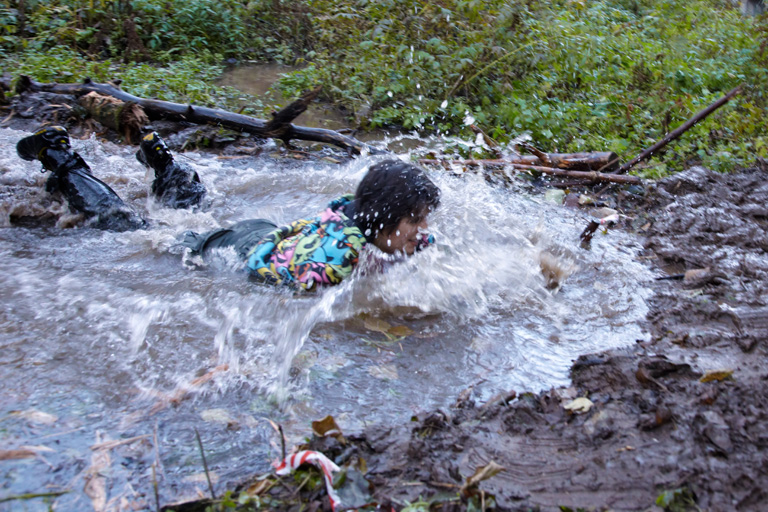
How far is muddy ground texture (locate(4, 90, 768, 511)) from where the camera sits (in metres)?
1.82

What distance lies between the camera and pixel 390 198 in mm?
3275

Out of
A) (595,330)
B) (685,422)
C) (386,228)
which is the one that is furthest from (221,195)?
(685,422)

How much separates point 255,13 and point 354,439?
27.3 feet

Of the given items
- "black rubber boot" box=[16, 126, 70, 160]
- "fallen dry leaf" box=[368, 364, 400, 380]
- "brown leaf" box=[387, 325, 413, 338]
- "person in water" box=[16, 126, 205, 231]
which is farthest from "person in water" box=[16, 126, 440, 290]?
"black rubber boot" box=[16, 126, 70, 160]

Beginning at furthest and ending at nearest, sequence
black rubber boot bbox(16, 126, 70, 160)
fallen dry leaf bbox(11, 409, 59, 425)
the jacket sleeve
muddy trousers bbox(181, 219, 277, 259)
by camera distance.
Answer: black rubber boot bbox(16, 126, 70, 160), muddy trousers bbox(181, 219, 277, 259), the jacket sleeve, fallen dry leaf bbox(11, 409, 59, 425)

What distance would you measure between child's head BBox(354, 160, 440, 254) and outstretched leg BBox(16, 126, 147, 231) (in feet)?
6.19

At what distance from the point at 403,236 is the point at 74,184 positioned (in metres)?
2.45

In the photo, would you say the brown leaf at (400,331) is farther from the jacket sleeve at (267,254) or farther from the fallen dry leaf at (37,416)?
the fallen dry leaf at (37,416)

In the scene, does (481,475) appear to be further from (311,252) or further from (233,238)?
(233,238)

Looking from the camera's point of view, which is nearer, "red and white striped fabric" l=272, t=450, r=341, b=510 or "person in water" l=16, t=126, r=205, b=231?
"red and white striped fabric" l=272, t=450, r=341, b=510

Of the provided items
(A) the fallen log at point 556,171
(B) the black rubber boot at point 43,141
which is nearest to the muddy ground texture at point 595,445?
(A) the fallen log at point 556,171

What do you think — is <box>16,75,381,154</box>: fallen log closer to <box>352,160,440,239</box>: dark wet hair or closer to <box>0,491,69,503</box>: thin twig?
<box>352,160,440,239</box>: dark wet hair

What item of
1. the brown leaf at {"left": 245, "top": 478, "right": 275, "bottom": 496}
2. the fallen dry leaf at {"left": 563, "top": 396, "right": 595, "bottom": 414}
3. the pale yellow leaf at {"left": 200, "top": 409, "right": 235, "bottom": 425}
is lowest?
the pale yellow leaf at {"left": 200, "top": 409, "right": 235, "bottom": 425}

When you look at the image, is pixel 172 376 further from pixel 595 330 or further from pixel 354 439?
pixel 595 330
